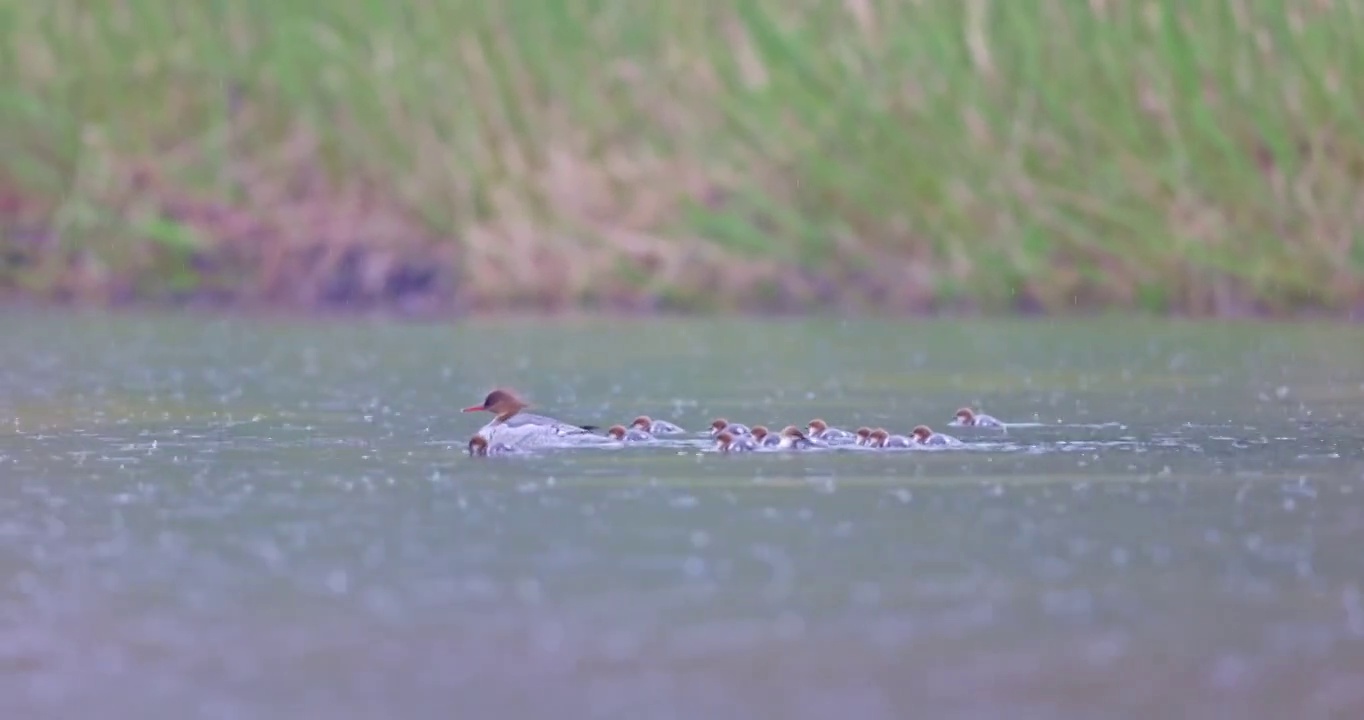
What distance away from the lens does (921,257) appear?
19688mm

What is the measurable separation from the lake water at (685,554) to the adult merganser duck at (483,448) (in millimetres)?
88

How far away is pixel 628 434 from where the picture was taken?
37.6 ft

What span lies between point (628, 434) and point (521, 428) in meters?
0.47

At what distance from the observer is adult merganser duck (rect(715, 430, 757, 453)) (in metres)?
11.1

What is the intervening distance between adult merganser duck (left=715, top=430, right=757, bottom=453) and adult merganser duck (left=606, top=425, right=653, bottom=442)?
46 cm

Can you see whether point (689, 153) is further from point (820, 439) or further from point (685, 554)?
point (685, 554)

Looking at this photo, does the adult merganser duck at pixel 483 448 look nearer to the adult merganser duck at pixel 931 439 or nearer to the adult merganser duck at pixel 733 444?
the adult merganser duck at pixel 733 444

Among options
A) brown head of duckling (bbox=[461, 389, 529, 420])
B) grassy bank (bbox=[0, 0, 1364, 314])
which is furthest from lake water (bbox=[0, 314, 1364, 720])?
grassy bank (bbox=[0, 0, 1364, 314])

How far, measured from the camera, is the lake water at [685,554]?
6.49 m

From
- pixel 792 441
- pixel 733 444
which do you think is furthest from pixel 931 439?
pixel 733 444

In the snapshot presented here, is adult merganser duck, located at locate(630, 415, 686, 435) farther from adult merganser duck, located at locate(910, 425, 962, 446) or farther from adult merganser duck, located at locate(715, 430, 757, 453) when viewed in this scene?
adult merganser duck, located at locate(910, 425, 962, 446)

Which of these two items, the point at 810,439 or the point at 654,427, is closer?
the point at 810,439

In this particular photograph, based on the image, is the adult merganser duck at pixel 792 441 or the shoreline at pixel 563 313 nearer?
the adult merganser duck at pixel 792 441

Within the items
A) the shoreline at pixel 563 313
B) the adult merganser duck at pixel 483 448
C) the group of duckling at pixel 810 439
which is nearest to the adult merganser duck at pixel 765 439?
the group of duckling at pixel 810 439
